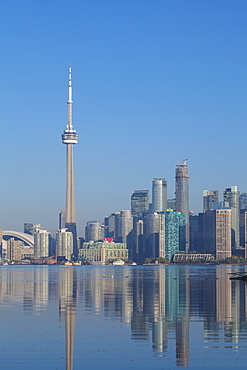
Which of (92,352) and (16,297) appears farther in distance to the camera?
(16,297)

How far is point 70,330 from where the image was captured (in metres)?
48.6

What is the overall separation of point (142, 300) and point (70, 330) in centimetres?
3009

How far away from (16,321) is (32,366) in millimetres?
19277

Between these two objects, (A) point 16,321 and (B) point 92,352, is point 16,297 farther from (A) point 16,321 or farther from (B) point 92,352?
(B) point 92,352

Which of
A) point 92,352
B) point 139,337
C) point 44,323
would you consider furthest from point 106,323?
point 92,352

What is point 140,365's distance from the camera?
35.7 metres

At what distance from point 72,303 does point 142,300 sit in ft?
28.6

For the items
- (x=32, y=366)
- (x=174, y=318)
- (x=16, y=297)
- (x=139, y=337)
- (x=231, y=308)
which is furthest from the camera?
(x=16, y=297)

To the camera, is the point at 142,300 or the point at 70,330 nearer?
the point at 70,330

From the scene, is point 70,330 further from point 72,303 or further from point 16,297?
point 16,297

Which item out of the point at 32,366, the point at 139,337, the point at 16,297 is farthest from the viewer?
the point at 16,297

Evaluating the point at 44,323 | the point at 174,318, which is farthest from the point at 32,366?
the point at 174,318

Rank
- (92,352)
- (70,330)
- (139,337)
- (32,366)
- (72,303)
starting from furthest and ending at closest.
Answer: (72,303) < (70,330) < (139,337) < (92,352) < (32,366)

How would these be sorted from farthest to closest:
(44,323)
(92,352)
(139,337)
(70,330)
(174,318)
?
(174,318) → (44,323) → (70,330) → (139,337) → (92,352)
